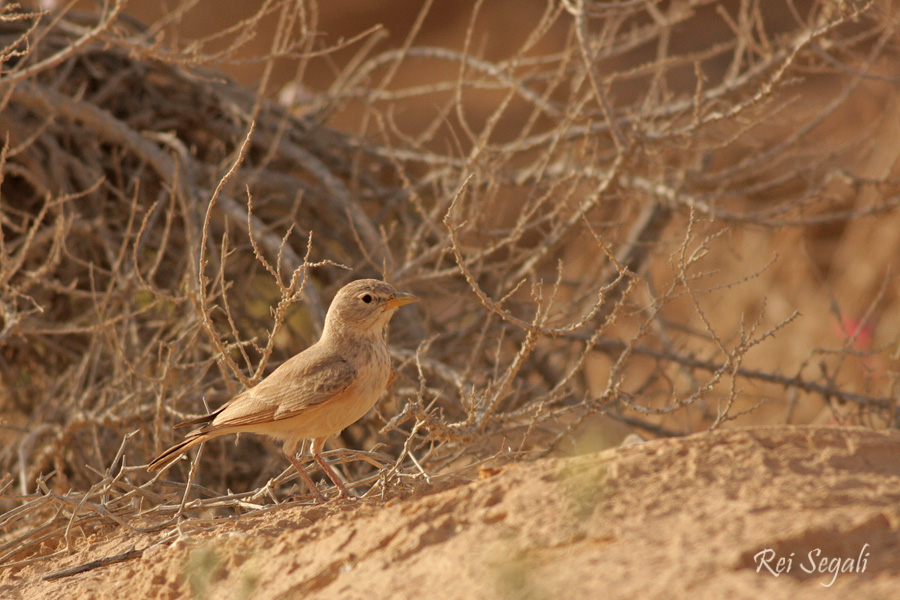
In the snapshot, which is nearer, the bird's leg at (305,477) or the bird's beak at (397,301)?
the bird's leg at (305,477)

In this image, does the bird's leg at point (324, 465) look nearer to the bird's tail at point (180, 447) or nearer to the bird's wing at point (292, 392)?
the bird's wing at point (292, 392)

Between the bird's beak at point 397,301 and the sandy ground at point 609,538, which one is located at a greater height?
the bird's beak at point 397,301

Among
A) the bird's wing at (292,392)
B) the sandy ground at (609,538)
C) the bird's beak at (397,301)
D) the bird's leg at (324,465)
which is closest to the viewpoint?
the sandy ground at (609,538)

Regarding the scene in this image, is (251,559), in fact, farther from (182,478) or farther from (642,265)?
(642,265)

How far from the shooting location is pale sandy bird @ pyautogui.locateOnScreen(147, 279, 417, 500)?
163 inches

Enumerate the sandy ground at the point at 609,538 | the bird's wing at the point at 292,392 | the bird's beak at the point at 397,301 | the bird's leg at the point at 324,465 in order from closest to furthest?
the sandy ground at the point at 609,538 < the bird's wing at the point at 292,392 < the bird's leg at the point at 324,465 < the bird's beak at the point at 397,301

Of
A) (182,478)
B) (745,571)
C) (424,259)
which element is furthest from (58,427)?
(745,571)

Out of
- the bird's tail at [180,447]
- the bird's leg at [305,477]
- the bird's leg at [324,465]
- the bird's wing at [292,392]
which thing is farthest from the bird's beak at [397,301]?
the bird's tail at [180,447]

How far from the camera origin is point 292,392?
13.6ft

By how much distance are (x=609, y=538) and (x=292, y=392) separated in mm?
1846

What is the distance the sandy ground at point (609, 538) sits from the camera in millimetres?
2490

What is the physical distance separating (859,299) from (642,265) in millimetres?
5191

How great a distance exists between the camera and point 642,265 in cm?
827

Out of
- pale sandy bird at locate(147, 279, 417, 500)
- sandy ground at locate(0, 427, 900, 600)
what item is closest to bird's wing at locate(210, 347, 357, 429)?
pale sandy bird at locate(147, 279, 417, 500)
